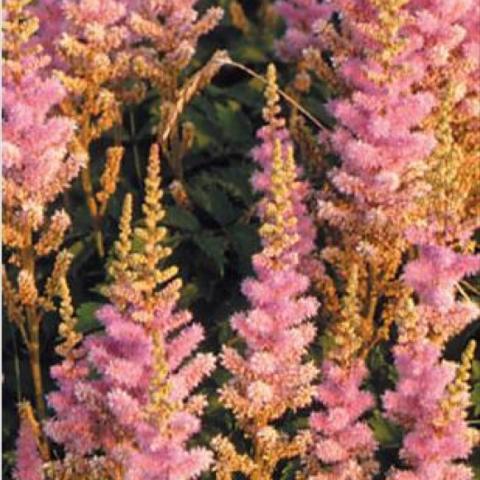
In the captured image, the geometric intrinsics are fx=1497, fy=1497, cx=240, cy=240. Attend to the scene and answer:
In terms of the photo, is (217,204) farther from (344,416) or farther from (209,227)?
(344,416)

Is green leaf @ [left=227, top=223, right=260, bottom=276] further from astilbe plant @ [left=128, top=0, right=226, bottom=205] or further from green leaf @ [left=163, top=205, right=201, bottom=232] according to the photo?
astilbe plant @ [left=128, top=0, right=226, bottom=205]

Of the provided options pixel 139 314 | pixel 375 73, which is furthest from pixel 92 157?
pixel 139 314

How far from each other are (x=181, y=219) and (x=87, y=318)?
1.74 ft

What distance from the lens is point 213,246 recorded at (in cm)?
488

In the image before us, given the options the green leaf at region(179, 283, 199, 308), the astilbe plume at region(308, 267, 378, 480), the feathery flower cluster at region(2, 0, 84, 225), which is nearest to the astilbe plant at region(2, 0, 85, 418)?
the feathery flower cluster at region(2, 0, 84, 225)

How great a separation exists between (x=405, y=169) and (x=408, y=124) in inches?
5.1

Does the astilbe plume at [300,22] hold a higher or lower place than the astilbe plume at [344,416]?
higher

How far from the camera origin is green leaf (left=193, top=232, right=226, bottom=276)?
4.82m

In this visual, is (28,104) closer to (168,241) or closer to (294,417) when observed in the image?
(168,241)

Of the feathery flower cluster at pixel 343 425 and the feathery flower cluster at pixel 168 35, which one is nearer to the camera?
the feathery flower cluster at pixel 343 425

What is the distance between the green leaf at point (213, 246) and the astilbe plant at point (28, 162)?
59 cm

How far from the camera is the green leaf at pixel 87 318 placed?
183 inches

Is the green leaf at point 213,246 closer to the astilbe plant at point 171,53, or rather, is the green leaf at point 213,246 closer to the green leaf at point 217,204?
the green leaf at point 217,204

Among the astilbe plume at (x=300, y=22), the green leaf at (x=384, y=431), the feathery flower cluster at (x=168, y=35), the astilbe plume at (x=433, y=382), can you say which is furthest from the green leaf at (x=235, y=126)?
the astilbe plume at (x=433, y=382)
